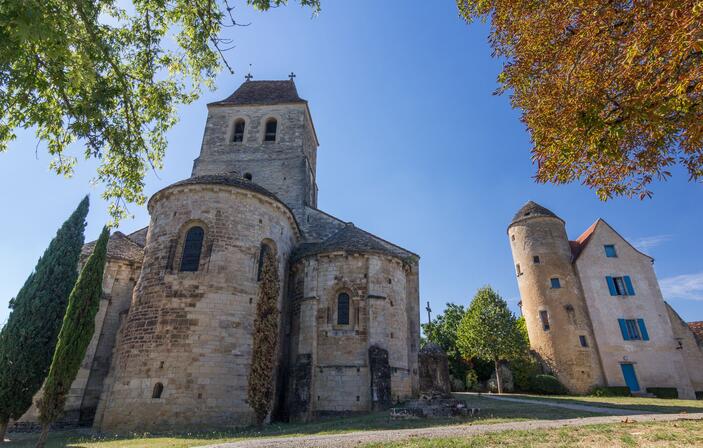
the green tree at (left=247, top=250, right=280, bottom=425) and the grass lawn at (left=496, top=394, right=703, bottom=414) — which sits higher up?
the green tree at (left=247, top=250, right=280, bottom=425)

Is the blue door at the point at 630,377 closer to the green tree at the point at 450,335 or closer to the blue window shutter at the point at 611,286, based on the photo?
the blue window shutter at the point at 611,286

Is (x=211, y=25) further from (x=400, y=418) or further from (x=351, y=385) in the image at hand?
(x=351, y=385)

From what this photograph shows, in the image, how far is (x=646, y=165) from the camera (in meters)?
6.55

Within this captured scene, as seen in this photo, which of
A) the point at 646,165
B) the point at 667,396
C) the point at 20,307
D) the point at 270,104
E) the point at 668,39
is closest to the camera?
the point at 668,39

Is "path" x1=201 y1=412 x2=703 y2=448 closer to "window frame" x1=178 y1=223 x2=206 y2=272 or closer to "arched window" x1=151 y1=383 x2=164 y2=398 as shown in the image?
"arched window" x1=151 y1=383 x2=164 y2=398

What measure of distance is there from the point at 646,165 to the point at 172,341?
13871 millimetres

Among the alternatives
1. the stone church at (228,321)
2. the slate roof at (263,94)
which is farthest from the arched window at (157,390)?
the slate roof at (263,94)

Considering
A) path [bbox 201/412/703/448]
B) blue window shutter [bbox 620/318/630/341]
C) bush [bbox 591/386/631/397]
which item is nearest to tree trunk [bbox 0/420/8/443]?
path [bbox 201/412/703/448]

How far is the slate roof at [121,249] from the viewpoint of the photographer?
17.9 meters

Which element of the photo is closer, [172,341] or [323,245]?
[172,341]

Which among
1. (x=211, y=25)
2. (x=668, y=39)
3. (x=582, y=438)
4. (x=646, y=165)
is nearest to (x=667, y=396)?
(x=582, y=438)

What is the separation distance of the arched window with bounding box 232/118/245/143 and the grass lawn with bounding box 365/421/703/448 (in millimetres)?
23462

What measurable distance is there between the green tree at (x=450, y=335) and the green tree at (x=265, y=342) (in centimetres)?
2269

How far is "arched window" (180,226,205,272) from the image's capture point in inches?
588
